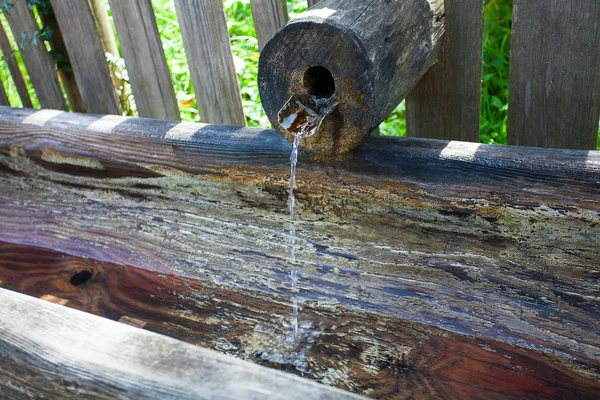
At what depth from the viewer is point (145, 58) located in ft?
8.77

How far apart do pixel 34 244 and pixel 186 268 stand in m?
0.79

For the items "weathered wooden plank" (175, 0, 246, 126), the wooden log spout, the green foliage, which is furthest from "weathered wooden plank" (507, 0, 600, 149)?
"weathered wooden plank" (175, 0, 246, 126)

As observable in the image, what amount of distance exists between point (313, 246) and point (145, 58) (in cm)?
127

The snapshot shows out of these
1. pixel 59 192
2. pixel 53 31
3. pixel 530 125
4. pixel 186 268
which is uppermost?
pixel 53 31

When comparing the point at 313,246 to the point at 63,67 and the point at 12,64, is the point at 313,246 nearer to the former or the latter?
the point at 63,67

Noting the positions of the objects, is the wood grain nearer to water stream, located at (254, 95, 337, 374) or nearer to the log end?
water stream, located at (254, 95, 337, 374)

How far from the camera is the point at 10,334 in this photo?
1226mm

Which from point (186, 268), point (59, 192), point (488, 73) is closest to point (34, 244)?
point (59, 192)

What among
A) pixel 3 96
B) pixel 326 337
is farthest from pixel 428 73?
pixel 3 96

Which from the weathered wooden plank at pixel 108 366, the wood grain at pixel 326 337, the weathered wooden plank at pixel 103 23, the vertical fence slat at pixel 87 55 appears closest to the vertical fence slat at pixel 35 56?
the vertical fence slat at pixel 87 55

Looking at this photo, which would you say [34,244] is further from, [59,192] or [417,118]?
[417,118]

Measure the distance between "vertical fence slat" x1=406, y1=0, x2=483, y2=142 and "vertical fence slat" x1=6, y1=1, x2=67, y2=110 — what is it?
72.6 inches

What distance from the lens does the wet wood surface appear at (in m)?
1.62

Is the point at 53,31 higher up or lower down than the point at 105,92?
higher up
